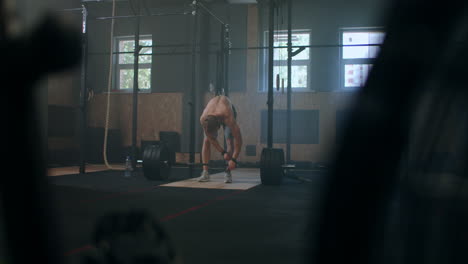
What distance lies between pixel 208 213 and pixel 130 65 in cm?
701

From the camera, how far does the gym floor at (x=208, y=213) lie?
199cm

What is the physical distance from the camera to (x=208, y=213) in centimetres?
311

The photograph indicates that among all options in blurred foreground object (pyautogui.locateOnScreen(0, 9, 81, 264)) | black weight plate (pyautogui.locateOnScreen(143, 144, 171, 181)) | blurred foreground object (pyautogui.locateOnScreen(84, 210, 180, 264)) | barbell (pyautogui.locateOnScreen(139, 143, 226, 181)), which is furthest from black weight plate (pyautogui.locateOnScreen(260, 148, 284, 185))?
blurred foreground object (pyautogui.locateOnScreen(84, 210, 180, 264))

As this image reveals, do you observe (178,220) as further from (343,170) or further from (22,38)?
(343,170)

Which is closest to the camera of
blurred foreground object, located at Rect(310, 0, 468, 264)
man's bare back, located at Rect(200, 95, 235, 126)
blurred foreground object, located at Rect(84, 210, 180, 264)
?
blurred foreground object, located at Rect(310, 0, 468, 264)

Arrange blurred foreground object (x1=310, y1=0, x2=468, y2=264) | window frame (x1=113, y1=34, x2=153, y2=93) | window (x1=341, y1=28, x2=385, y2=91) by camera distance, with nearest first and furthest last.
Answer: blurred foreground object (x1=310, y1=0, x2=468, y2=264) → window (x1=341, y1=28, x2=385, y2=91) → window frame (x1=113, y1=34, x2=153, y2=93)

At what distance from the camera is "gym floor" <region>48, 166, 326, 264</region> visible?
199 centimetres

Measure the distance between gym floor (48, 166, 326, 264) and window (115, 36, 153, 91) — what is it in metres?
4.48

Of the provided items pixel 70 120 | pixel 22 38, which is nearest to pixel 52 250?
pixel 22 38

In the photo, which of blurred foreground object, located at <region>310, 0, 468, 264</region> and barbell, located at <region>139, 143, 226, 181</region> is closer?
blurred foreground object, located at <region>310, 0, 468, 264</region>

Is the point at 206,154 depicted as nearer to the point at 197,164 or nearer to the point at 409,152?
the point at 197,164

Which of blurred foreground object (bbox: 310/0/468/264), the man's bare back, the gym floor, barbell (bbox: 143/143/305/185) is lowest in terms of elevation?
the gym floor

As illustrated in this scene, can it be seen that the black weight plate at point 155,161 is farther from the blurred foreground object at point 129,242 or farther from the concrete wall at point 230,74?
the blurred foreground object at point 129,242

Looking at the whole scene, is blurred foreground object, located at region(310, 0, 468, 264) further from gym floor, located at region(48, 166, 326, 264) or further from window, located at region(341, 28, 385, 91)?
window, located at region(341, 28, 385, 91)
